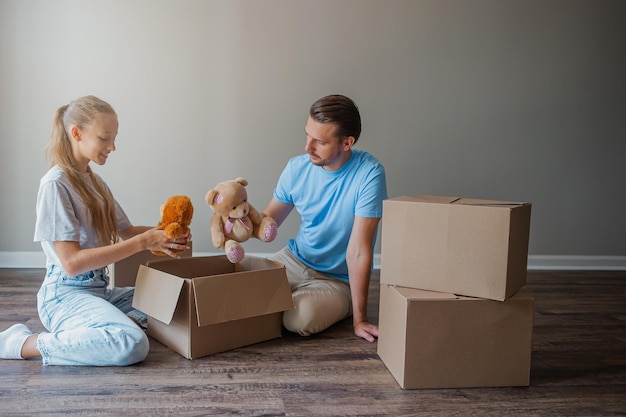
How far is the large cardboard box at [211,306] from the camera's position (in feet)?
5.56

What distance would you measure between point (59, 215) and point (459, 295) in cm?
111

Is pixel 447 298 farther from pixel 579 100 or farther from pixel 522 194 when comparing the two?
pixel 579 100

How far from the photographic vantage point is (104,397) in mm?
1478

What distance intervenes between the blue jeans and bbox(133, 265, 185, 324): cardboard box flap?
0.27ft

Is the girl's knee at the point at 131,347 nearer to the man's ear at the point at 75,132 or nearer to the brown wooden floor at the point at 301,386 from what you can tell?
the brown wooden floor at the point at 301,386

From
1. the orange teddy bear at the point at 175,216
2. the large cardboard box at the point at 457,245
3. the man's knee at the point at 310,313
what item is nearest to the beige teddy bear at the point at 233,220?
the orange teddy bear at the point at 175,216

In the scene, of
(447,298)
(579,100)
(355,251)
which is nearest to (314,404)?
(447,298)

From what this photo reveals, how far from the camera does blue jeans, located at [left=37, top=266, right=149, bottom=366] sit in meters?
1.64

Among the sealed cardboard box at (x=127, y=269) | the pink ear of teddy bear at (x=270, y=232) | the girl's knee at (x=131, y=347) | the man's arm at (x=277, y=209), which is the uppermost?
the man's arm at (x=277, y=209)

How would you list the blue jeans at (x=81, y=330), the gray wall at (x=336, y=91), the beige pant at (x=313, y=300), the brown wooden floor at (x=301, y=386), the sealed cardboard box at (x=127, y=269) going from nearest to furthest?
the brown wooden floor at (x=301, y=386) < the blue jeans at (x=81, y=330) < the beige pant at (x=313, y=300) < the sealed cardboard box at (x=127, y=269) < the gray wall at (x=336, y=91)

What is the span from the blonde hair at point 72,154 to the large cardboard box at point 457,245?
0.85m

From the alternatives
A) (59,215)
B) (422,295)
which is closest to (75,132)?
(59,215)

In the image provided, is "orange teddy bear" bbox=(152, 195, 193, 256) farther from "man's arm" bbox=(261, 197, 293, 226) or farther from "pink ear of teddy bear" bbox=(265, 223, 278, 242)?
"man's arm" bbox=(261, 197, 293, 226)

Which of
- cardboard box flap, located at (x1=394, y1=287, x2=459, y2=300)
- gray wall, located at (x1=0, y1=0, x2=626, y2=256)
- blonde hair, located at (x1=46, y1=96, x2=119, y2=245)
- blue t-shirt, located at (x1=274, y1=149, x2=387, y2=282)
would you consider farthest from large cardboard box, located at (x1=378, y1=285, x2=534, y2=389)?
Result: gray wall, located at (x1=0, y1=0, x2=626, y2=256)
